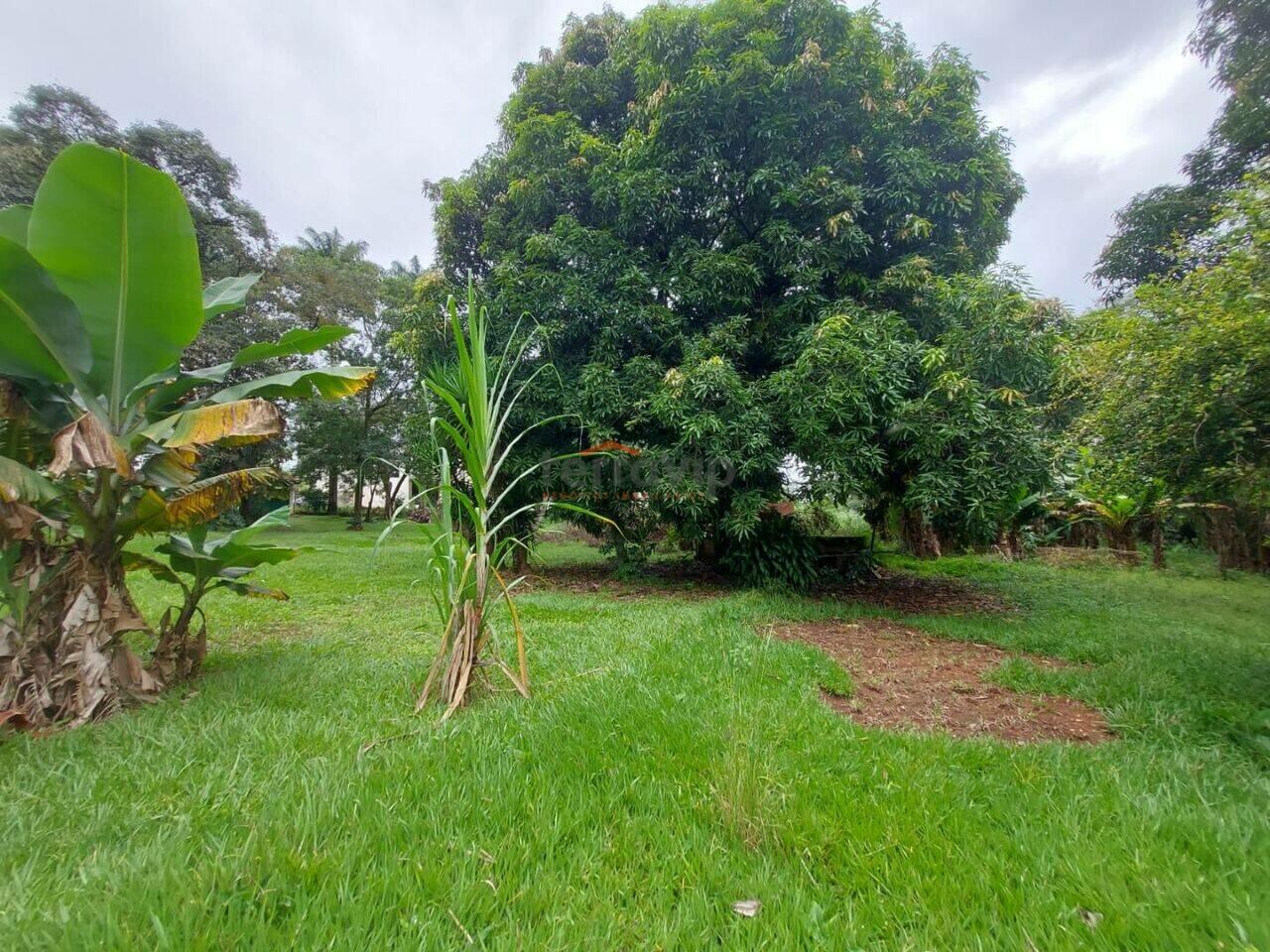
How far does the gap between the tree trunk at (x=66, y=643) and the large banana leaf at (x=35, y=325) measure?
0.81 meters

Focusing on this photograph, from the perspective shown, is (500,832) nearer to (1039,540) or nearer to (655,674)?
(655,674)

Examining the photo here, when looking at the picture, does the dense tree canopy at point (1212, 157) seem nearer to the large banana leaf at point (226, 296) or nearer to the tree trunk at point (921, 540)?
the tree trunk at point (921, 540)

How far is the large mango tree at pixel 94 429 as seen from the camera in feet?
6.63

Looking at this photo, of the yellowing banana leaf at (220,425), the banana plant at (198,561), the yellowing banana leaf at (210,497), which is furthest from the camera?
the banana plant at (198,561)

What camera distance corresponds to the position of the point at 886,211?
593 centimetres

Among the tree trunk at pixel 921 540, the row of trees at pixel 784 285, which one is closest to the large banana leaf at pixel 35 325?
the row of trees at pixel 784 285

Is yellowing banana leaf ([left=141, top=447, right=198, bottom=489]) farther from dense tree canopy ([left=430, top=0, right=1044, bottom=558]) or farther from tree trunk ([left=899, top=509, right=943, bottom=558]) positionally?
tree trunk ([left=899, top=509, right=943, bottom=558])

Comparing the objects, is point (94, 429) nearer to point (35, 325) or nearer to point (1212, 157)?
point (35, 325)

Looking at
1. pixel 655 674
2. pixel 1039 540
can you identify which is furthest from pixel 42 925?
pixel 1039 540

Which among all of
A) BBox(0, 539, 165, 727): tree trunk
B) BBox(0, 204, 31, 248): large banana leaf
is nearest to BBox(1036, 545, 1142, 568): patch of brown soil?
BBox(0, 539, 165, 727): tree trunk

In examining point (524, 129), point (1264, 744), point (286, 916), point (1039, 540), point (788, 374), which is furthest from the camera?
point (1039, 540)

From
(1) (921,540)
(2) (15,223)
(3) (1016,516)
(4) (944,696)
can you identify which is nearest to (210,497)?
(2) (15,223)

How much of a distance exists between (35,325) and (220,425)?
80 cm

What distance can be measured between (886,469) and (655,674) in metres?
4.18
